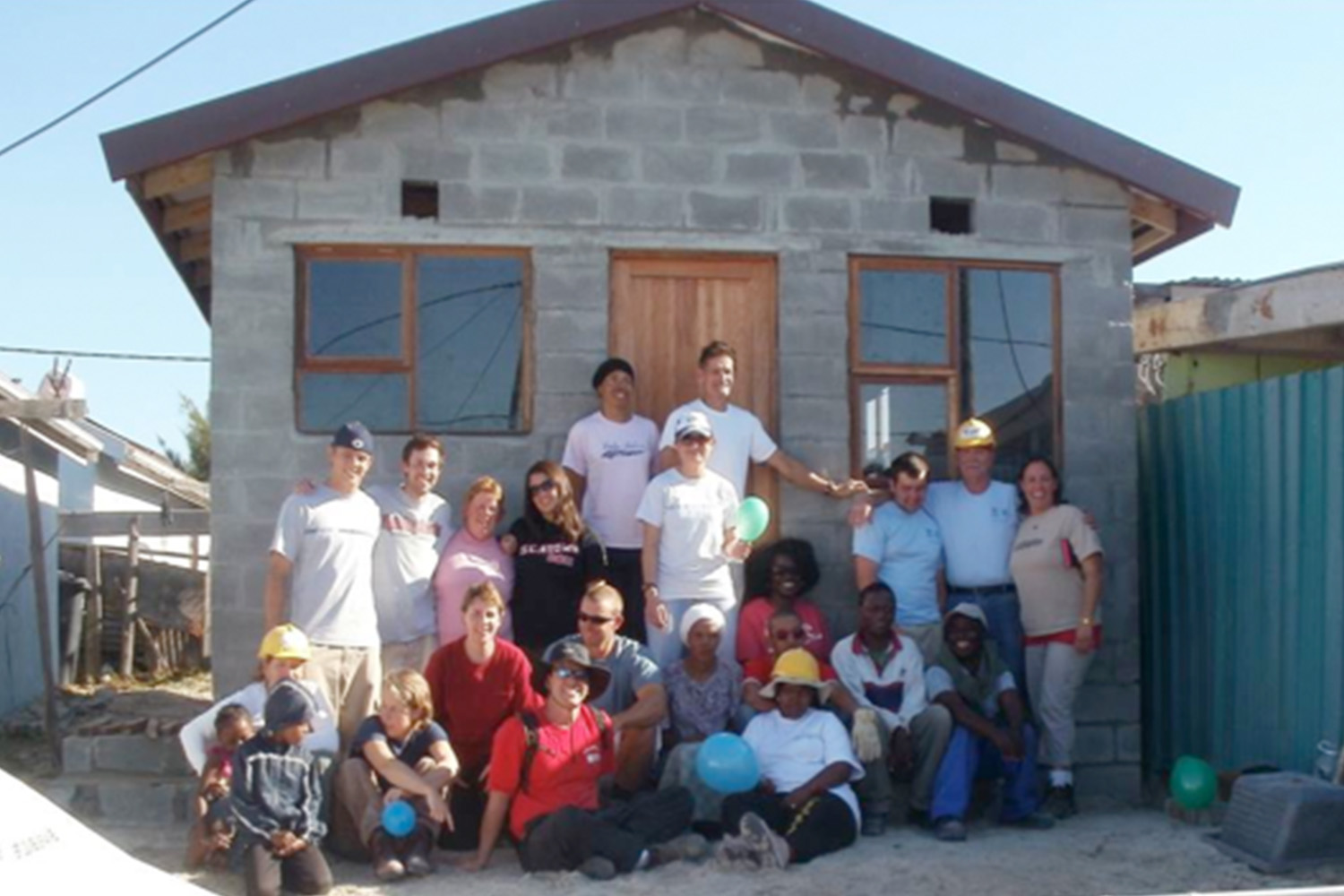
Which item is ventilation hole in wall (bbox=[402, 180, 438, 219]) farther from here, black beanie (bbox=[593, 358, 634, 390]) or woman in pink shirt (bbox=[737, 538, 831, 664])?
woman in pink shirt (bbox=[737, 538, 831, 664])

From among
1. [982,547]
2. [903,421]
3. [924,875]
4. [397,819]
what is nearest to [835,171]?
[903,421]

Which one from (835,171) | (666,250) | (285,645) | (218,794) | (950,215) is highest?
(835,171)

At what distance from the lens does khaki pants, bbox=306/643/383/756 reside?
864cm

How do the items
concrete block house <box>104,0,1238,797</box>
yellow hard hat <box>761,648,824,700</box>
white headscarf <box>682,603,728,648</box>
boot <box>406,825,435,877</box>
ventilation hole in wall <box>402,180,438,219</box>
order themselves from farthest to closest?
ventilation hole in wall <box>402,180,438,219</box> → concrete block house <box>104,0,1238,797</box> → white headscarf <box>682,603,728,648</box> → yellow hard hat <box>761,648,824,700</box> → boot <box>406,825,435,877</box>

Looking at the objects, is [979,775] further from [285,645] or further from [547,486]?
[285,645]

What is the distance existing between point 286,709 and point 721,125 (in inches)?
166

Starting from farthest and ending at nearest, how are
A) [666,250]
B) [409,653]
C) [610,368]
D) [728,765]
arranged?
[666,250] → [610,368] → [409,653] → [728,765]

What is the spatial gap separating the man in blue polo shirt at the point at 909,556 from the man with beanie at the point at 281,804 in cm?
316

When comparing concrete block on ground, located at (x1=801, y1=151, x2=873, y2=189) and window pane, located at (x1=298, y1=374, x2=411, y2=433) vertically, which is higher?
concrete block on ground, located at (x1=801, y1=151, x2=873, y2=189)

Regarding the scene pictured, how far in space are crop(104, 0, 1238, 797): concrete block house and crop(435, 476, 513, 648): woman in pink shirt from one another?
664 millimetres

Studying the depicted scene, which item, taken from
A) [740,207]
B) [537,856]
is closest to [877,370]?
[740,207]

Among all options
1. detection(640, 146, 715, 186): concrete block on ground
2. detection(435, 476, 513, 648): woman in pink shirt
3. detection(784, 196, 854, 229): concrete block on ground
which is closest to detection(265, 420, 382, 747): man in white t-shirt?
detection(435, 476, 513, 648): woman in pink shirt

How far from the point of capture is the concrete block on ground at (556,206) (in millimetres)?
9805

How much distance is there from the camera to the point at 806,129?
1007 centimetres
